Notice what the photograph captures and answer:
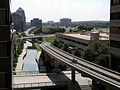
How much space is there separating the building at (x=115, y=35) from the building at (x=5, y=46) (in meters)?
21.3

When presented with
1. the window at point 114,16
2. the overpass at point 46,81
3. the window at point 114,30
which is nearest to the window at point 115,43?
the window at point 114,30

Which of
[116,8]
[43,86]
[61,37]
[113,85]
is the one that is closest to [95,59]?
[116,8]

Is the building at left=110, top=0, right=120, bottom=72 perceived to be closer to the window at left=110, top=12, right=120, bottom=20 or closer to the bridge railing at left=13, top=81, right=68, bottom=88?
the window at left=110, top=12, right=120, bottom=20

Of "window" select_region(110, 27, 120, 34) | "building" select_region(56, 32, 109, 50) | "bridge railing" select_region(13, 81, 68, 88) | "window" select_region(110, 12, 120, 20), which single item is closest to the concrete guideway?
"bridge railing" select_region(13, 81, 68, 88)

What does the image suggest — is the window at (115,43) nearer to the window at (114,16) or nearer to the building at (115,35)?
the building at (115,35)

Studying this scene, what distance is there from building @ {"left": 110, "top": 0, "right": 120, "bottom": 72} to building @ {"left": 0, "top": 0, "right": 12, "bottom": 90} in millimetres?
21258

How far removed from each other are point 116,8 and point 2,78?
23904mm

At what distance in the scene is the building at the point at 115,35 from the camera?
107 feet

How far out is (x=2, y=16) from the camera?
1562 cm

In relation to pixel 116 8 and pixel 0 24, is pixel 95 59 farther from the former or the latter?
pixel 0 24

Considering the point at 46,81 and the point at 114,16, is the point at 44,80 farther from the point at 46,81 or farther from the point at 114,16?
the point at 114,16

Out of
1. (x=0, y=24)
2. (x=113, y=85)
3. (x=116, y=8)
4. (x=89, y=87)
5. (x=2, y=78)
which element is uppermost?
(x=116, y=8)

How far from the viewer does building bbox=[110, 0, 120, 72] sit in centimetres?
3259

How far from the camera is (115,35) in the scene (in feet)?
110
